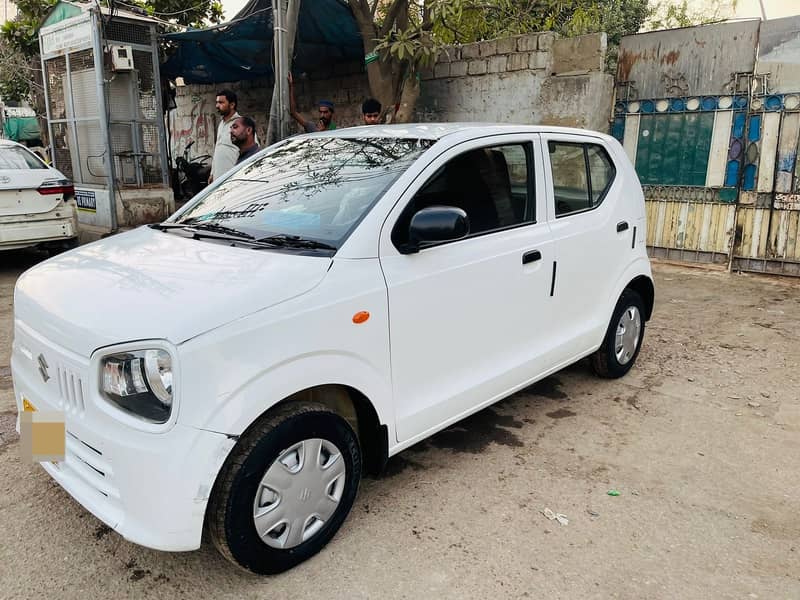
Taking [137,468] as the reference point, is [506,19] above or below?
above

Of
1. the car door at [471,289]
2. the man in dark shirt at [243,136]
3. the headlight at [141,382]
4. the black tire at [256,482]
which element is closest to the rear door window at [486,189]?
the car door at [471,289]

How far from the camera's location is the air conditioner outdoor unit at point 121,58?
8.97m

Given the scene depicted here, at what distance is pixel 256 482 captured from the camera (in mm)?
2307

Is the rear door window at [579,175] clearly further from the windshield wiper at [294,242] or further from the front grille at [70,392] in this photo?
the front grille at [70,392]

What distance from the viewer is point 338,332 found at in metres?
2.49

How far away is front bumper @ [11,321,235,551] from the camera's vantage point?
2115mm

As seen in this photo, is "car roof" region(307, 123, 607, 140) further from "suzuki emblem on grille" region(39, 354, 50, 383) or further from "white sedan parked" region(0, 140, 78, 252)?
"white sedan parked" region(0, 140, 78, 252)

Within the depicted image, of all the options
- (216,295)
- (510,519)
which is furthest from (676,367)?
(216,295)

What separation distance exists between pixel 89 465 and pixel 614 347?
3.33m

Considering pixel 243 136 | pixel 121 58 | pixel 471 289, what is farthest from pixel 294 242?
pixel 121 58

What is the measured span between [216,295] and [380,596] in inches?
49.8

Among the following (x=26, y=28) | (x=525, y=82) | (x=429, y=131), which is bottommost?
(x=429, y=131)

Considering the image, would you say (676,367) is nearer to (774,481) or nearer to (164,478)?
(774,481)

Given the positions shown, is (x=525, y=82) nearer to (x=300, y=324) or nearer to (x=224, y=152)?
(x=224, y=152)
